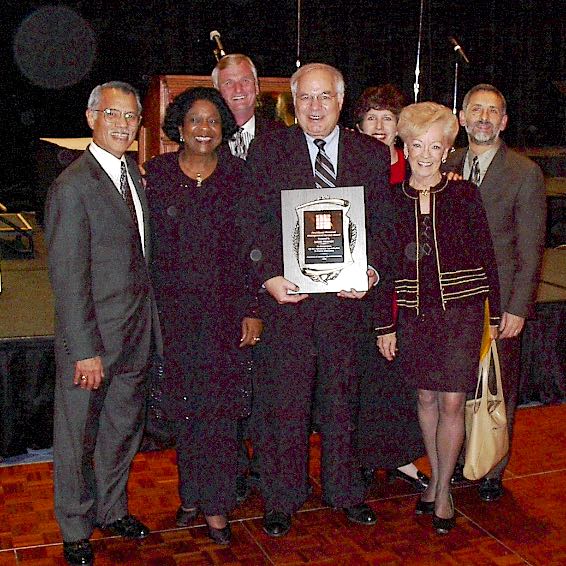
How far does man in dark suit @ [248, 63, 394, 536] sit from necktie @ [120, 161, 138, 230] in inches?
15.6

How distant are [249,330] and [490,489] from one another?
4.01 ft

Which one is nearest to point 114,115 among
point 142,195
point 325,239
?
point 142,195

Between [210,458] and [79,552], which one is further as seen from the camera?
[210,458]

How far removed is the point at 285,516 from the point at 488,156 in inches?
59.4

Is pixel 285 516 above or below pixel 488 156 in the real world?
below

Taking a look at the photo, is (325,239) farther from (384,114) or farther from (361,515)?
(361,515)

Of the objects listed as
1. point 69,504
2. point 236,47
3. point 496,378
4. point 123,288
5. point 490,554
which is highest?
point 236,47

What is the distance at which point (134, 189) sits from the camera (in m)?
2.96

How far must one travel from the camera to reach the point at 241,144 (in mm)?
3562

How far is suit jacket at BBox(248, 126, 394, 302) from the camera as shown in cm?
305

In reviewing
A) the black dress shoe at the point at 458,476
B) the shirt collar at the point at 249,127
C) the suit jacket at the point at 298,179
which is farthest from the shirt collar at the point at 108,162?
the black dress shoe at the point at 458,476

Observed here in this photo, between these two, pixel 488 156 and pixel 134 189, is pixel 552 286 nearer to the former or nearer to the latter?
pixel 488 156

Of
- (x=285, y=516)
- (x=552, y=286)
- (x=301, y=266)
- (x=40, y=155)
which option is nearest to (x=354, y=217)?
(x=301, y=266)

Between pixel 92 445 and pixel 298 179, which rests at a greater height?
pixel 298 179
